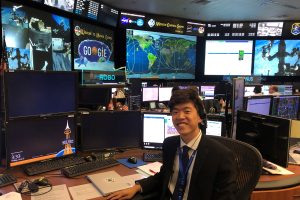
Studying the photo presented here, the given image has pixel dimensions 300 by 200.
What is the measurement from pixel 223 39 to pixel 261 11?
160cm

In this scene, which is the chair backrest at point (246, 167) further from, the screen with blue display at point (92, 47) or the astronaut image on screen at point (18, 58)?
the screen with blue display at point (92, 47)

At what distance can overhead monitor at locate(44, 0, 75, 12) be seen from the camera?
3.90 meters

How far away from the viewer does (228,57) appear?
7.52 meters

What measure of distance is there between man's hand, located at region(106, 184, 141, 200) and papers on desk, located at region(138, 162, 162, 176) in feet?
0.90

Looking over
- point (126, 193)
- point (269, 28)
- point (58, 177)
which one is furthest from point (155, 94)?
point (269, 28)

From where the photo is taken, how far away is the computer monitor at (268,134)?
6.28 feet

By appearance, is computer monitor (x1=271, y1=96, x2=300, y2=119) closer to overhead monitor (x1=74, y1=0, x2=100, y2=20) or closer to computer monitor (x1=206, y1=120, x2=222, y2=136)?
computer monitor (x1=206, y1=120, x2=222, y2=136)

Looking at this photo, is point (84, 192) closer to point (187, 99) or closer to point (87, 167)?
point (87, 167)

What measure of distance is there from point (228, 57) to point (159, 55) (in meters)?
2.04

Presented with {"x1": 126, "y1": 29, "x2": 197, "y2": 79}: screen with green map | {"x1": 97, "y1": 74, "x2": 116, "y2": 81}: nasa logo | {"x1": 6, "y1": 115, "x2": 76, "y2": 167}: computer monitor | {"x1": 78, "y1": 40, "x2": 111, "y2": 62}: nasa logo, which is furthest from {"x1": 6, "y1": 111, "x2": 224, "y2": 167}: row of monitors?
{"x1": 126, "y1": 29, "x2": 197, "y2": 79}: screen with green map

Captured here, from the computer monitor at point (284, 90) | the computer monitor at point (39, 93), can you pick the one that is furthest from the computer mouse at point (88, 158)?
the computer monitor at point (284, 90)

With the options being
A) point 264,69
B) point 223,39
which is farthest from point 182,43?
point 264,69

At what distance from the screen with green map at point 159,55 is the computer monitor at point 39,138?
435cm

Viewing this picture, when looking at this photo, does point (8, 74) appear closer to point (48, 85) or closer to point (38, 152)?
point (48, 85)
